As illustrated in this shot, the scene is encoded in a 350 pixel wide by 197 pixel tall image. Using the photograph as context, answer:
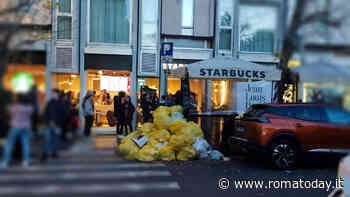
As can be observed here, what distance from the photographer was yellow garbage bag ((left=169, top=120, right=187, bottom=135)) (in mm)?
5895

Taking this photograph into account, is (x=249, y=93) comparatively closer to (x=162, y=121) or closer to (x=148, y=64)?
(x=162, y=121)

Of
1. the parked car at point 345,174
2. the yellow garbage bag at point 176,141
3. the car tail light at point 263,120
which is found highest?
the parked car at point 345,174

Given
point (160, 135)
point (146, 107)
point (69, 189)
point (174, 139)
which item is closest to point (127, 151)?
point (69, 189)

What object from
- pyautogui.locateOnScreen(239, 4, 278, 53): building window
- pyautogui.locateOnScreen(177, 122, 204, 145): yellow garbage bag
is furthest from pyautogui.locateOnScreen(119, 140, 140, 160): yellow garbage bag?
pyautogui.locateOnScreen(177, 122, 204, 145): yellow garbage bag

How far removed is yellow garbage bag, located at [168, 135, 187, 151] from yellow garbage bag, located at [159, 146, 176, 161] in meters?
0.09

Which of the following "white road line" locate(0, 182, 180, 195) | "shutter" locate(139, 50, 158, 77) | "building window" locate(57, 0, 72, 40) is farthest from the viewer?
"shutter" locate(139, 50, 158, 77)

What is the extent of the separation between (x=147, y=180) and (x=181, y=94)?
732 centimetres

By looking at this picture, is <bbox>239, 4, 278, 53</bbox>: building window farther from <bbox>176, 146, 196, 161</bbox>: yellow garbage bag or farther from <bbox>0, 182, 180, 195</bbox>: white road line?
<bbox>176, 146, 196, 161</bbox>: yellow garbage bag

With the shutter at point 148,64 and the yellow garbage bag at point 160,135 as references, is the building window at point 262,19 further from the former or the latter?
the shutter at point 148,64

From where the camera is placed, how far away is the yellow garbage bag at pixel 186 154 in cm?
660

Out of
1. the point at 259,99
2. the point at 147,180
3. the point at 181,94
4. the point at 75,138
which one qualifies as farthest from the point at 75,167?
the point at 181,94

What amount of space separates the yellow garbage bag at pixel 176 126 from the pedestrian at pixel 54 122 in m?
4.63

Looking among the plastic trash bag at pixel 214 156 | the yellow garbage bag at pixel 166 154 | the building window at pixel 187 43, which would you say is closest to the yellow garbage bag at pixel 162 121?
the yellow garbage bag at pixel 166 154

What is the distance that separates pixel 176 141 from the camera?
6289 mm
